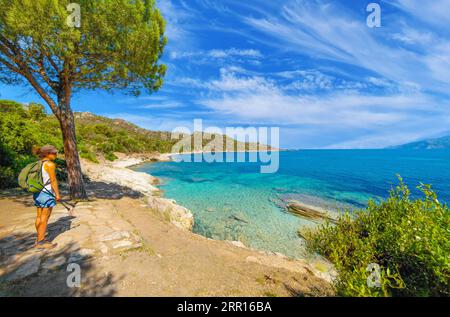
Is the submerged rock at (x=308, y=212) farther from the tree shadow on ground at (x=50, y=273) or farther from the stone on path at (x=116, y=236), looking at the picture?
the tree shadow on ground at (x=50, y=273)

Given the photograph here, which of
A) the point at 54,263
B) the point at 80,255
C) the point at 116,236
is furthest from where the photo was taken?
the point at 116,236

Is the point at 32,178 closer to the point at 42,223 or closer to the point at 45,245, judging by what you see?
the point at 42,223

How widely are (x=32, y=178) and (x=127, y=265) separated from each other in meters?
2.99

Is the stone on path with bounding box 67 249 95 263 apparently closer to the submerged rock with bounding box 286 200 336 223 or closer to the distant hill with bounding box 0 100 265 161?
the distant hill with bounding box 0 100 265 161

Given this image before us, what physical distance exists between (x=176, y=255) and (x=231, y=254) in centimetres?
187

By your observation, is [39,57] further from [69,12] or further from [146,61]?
[146,61]

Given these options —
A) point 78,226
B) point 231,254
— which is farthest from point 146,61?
point 231,254

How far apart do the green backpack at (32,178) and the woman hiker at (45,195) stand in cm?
7

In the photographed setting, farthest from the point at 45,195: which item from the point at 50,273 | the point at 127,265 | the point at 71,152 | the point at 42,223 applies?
the point at 71,152

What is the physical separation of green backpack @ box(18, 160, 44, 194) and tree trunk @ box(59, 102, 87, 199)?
4.41 meters

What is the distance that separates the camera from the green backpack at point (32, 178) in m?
4.32

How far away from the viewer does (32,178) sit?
4387mm

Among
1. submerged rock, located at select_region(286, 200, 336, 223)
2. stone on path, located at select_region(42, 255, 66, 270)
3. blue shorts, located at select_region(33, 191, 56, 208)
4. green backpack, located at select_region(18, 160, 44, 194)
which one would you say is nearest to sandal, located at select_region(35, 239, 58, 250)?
stone on path, located at select_region(42, 255, 66, 270)

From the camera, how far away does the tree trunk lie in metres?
8.16
